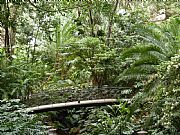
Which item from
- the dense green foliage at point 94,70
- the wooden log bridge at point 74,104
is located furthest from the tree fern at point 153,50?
the wooden log bridge at point 74,104

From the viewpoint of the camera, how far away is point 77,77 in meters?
7.18

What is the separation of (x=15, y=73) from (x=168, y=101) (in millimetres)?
3304

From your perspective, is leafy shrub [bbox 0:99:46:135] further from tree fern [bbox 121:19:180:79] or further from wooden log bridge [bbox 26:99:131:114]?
tree fern [bbox 121:19:180:79]

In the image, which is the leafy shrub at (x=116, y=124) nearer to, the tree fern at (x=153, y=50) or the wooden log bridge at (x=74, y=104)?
the wooden log bridge at (x=74, y=104)

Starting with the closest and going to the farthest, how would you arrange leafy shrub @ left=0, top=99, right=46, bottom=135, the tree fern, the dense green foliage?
leafy shrub @ left=0, top=99, right=46, bottom=135, the dense green foliage, the tree fern

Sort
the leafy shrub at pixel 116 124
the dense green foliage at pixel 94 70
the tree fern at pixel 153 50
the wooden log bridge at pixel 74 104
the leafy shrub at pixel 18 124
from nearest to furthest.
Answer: the leafy shrub at pixel 18 124
the dense green foliage at pixel 94 70
the leafy shrub at pixel 116 124
the tree fern at pixel 153 50
the wooden log bridge at pixel 74 104

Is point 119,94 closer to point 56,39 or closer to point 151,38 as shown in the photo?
point 151,38

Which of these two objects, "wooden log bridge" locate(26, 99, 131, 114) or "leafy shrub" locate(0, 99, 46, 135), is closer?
"leafy shrub" locate(0, 99, 46, 135)

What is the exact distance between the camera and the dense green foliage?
4.28 meters

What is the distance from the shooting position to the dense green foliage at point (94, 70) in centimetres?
A: 428

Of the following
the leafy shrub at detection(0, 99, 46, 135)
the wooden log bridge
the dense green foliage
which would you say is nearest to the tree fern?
the dense green foliage

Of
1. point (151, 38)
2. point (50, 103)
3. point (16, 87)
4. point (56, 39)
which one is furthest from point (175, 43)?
point (56, 39)

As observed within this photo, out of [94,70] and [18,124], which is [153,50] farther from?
[18,124]

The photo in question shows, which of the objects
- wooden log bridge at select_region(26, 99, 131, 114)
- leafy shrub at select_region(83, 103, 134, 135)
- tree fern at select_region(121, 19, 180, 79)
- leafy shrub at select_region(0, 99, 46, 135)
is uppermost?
tree fern at select_region(121, 19, 180, 79)
